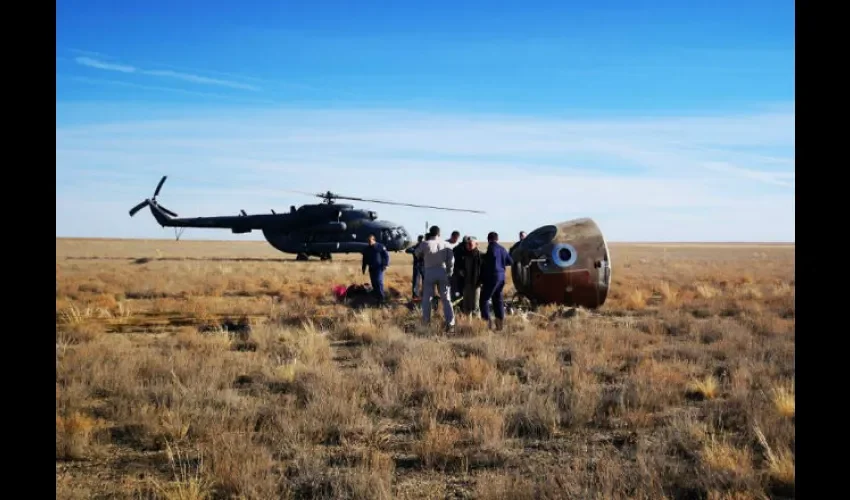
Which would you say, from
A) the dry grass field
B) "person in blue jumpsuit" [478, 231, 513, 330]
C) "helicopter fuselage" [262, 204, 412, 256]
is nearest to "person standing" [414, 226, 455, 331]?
the dry grass field

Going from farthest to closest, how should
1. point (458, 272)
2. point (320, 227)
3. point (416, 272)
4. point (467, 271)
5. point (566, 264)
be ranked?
1. point (320, 227)
2. point (416, 272)
3. point (566, 264)
4. point (458, 272)
5. point (467, 271)

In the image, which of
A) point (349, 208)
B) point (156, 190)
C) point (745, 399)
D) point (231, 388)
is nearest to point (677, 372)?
point (745, 399)

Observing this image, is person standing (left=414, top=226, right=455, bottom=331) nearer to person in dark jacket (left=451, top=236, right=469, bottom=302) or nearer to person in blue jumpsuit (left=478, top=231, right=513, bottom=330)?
person in blue jumpsuit (left=478, top=231, right=513, bottom=330)

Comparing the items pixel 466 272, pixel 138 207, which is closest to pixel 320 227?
pixel 138 207

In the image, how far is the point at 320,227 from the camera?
38.5 meters

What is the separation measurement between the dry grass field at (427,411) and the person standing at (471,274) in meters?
1.03

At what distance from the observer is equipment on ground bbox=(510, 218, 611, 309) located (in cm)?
1505

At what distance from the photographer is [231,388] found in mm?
8430

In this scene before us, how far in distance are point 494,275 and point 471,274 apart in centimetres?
102

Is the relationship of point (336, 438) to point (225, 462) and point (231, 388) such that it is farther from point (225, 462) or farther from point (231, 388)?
point (231, 388)

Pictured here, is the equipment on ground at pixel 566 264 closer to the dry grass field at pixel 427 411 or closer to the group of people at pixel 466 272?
the dry grass field at pixel 427 411

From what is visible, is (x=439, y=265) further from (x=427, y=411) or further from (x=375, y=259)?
(x=427, y=411)

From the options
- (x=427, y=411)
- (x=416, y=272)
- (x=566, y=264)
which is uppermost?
(x=566, y=264)

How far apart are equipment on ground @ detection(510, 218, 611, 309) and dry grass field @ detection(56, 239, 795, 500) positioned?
177 centimetres
